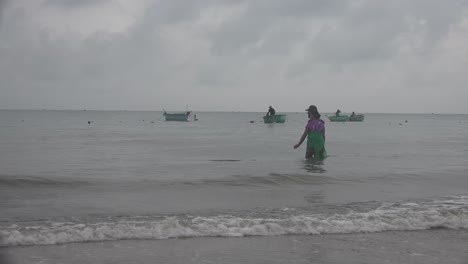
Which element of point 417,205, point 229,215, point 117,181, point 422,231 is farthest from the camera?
point 117,181

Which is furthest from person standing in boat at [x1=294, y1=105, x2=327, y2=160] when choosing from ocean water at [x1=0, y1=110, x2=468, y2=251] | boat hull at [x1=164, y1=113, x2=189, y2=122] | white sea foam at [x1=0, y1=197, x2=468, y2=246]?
boat hull at [x1=164, y1=113, x2=189, y2=122]

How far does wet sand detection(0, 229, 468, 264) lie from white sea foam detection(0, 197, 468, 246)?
0.81ft

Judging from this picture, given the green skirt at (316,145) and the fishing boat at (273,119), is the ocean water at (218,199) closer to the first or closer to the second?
the green skirt at (316,145)

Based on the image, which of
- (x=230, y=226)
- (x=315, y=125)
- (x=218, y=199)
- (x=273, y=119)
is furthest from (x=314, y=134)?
(x=273, y=119)

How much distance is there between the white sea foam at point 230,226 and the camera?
6570 millimetres

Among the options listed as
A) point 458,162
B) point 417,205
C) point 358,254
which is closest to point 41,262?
point 358,254

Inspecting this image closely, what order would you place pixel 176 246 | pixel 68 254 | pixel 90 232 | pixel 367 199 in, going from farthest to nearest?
pixel 367 199
pixel 90 232
pixel 176 246
pixel 68 254

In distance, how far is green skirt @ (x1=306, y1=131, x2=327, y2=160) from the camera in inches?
549

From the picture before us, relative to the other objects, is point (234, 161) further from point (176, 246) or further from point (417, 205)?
point (176, 246)

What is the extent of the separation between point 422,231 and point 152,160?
42.3 ft

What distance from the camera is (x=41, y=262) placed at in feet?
17.8

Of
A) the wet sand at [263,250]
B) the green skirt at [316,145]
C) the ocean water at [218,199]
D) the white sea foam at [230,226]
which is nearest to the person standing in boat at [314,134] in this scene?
the green skirt at [316,145]

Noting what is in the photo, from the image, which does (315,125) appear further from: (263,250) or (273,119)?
(273,119)

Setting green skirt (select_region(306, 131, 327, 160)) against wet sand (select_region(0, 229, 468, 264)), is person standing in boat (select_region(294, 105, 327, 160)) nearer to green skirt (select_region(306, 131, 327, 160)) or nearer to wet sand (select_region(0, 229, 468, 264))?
green skirt (select_region(306, 131, 327, 160))
